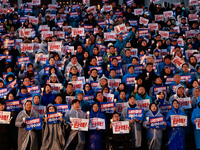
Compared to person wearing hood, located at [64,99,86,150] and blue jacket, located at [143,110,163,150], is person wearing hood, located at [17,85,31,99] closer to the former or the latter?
person wearing hood, located at [64,99,86,150]

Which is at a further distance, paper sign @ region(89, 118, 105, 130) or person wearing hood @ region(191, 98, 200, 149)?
person wearing hood @ region(191, 98, 200, 149)

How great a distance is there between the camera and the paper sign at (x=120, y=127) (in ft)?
23.0

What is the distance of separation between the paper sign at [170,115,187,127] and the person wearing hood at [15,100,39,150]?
3.39m

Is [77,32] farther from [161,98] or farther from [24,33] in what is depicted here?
[161,98]

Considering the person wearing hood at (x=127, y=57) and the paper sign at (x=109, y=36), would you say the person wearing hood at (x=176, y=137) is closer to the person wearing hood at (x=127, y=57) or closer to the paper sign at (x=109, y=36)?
the person wearing hood at (x=127, y=57)

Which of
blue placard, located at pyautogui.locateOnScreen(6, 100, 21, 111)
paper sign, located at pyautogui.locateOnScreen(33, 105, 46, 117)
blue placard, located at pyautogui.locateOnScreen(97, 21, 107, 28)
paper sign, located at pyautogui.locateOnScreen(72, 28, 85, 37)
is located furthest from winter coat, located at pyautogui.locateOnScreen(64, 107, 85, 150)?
blue placard, located at pyautogui.locateOnScreen(97, 21, 107, 28)

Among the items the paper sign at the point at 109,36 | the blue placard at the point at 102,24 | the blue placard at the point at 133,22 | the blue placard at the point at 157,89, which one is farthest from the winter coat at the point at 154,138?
the blue placard at the point at 133,22

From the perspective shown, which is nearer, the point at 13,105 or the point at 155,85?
the point at 13,105

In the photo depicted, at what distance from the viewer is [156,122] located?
24.0 ft

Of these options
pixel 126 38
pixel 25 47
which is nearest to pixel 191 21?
pixel 126 38

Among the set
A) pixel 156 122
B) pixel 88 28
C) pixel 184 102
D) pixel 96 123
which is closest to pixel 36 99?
pixel 96 123

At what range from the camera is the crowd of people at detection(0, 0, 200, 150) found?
23.6 ft

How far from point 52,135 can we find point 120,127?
165 centimetres

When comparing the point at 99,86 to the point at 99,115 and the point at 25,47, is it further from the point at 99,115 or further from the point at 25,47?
the point at 25,47
